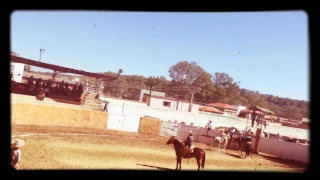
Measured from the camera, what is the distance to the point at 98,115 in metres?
20.9

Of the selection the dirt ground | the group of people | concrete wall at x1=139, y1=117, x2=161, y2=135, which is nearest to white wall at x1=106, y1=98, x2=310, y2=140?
concrete wall at x1=139, y1=117, x2=161, y2=135

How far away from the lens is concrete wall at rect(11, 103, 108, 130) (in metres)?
16.9

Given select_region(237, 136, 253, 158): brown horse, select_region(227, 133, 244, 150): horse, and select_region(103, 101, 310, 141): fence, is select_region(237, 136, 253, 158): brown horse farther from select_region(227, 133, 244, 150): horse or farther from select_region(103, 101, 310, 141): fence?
select_region(103, 101, 310, 141): fence

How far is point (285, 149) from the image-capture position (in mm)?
19625

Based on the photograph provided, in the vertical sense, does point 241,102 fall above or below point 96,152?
above

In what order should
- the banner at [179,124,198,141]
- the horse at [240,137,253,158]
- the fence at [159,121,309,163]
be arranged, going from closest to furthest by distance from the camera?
the horse at [240,137,253,158] → the fence at [159,121,309,163] → the banner at [179,124,198,141]

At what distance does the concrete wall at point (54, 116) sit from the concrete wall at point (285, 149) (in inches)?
482

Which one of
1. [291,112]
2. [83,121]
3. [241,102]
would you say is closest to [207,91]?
[241,102]

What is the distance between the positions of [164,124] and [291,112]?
5604cm

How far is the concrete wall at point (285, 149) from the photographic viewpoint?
1839cm

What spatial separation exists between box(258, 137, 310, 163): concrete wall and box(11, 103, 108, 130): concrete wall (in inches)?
482

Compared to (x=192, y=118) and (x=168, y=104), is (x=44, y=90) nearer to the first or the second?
(x=192, y=118)
